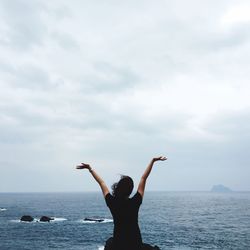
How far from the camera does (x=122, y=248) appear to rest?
14.1 ft

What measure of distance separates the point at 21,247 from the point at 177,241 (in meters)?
23.4

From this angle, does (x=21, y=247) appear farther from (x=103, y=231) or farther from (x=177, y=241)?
(x=177, y=241)

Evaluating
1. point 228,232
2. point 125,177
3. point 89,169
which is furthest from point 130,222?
point 228,232

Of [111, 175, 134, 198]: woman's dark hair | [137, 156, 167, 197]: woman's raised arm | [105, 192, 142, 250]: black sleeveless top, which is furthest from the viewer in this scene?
[137, 156, 167, 197]: woman's raised arm

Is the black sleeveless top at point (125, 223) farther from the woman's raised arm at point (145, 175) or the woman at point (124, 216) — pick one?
the woman's raised arm at point (145, 175)

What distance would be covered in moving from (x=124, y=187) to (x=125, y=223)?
450 mm

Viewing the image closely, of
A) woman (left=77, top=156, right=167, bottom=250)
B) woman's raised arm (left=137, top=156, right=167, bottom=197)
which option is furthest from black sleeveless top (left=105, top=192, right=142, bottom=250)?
woman's raised arm (left=137, top=156, right=167, bottom=197)

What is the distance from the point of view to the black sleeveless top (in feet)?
14.1

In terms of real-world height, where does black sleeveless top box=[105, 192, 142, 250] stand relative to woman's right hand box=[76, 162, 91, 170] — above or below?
below

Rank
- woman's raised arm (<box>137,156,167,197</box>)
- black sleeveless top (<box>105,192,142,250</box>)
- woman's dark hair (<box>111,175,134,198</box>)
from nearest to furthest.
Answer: black sleeveless top (<box>105,192,142,250</box>) < woman's dark hair (<box>111,175,134,198</box>) < woman's raised arm (<box>137,156,167,197</box>)

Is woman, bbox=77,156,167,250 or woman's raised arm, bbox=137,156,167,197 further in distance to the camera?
woman's raised arm, bbox=137,156,167,197

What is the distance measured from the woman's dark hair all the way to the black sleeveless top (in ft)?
0.25

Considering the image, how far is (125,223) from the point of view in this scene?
435cm

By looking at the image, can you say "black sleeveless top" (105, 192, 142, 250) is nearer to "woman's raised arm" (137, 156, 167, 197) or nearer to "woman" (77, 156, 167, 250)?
"woman" (77, 156, 167, 250)
